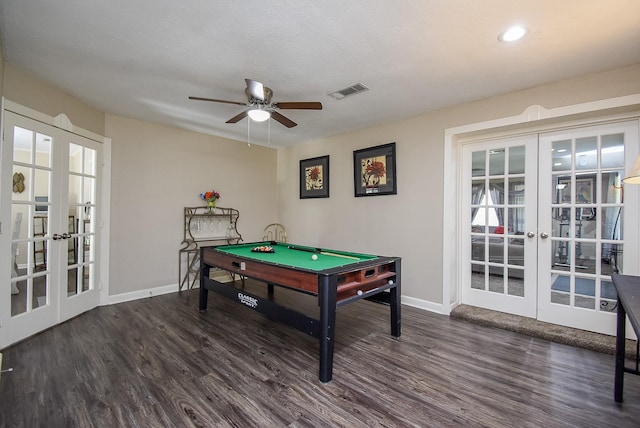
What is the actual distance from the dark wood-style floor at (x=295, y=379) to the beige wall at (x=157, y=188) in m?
1.07

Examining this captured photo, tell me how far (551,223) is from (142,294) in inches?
202

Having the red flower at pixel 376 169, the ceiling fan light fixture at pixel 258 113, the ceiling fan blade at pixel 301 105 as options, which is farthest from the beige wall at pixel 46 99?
the red flower at pixel 376 169

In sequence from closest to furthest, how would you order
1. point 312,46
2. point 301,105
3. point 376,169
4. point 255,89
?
point 312,46 → point 255,89 → point 301,105 → point 376,169

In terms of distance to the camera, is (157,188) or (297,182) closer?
(157,188)

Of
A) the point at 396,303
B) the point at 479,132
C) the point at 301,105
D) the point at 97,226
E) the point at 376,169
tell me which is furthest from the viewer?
the point at 376,169

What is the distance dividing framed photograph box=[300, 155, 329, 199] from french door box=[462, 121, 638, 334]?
2102mm

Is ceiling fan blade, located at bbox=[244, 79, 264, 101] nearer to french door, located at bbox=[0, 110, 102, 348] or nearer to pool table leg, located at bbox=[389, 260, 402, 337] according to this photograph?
pool table leg, located at bbox=[389, 260, 402, 337]

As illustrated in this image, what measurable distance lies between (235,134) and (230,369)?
360 cm

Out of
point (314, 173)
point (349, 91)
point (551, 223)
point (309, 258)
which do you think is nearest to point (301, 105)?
point (349, 91)

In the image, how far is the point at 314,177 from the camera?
5012mm

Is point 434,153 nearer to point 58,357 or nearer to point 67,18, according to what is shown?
point 67,18

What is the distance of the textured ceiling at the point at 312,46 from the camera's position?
1.82 metres

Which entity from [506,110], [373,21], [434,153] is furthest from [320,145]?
[373,21]

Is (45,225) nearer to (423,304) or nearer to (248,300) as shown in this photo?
(248,300)
